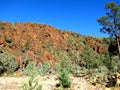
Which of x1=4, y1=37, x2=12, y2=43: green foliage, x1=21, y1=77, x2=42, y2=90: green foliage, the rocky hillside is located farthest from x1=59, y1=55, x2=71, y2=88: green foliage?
x1=4, y1=37, x2=12, y2=43: green foliage

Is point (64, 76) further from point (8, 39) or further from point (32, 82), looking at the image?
point (8, 39)

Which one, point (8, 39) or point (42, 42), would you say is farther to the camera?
point (42, 42)

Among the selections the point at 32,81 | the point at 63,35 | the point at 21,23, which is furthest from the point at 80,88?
the point at 63,35

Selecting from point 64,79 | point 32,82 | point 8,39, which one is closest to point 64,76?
point 64,79

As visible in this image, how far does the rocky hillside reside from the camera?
7131cm

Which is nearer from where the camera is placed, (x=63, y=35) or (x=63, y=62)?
(x=63, y=62)

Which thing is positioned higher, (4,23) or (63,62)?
(4,23)

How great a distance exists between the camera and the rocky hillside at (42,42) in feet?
234

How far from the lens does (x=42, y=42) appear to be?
87.6 m

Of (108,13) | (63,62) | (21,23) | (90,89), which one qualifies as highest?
(21,23)

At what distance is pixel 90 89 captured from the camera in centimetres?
2034

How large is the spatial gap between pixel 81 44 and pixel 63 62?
3248 inches

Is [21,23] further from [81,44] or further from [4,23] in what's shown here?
[81,44]

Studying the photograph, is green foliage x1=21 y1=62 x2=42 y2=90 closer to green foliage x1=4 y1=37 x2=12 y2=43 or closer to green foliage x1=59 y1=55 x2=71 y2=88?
green foliage x1=59 y1=55 x2=71 y2=88
